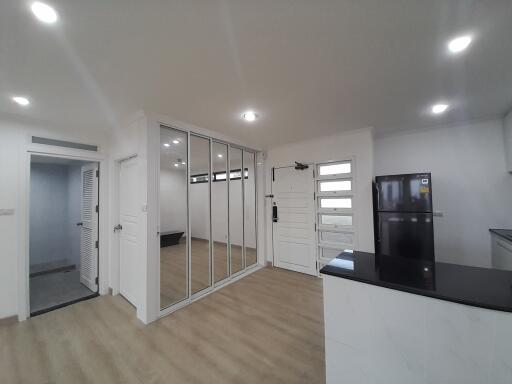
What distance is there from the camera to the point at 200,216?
3.13 m

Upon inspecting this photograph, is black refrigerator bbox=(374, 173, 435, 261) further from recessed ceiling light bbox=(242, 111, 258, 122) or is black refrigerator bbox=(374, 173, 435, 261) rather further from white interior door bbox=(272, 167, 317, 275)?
recessed ceiling light bbox=(242, 111, 258, 122)

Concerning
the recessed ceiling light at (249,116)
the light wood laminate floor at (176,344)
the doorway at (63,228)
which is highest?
the recessed ceiling light at (249,116)

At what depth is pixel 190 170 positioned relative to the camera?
2.86 m

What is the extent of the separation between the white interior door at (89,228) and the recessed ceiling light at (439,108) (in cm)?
494

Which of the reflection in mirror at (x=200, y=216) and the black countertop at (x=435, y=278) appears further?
the reflection in mirror at (x=200, y=216)

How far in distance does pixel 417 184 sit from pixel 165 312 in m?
3.77

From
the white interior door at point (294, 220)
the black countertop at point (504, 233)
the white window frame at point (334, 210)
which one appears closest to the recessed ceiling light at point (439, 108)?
the white window frame at point (334, 210)

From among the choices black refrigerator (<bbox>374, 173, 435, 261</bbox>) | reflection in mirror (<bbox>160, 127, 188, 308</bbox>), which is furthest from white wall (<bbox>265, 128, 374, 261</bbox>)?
reflection in mirror (<bbox>160, 127, 188, 308</bbox>)

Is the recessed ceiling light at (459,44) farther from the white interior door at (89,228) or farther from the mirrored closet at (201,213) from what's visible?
the white interior door at (89,228)

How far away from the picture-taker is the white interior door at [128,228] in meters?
2.72

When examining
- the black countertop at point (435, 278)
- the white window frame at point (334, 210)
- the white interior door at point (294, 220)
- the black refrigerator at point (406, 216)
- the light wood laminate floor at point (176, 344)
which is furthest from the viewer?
the white interior door at point (294, 220)

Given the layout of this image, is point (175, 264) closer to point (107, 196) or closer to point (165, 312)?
point (165, 312)

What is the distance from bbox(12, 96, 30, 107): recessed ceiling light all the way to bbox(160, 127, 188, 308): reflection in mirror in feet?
4.35

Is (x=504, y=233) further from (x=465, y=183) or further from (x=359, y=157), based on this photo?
(x=359, y=157)
